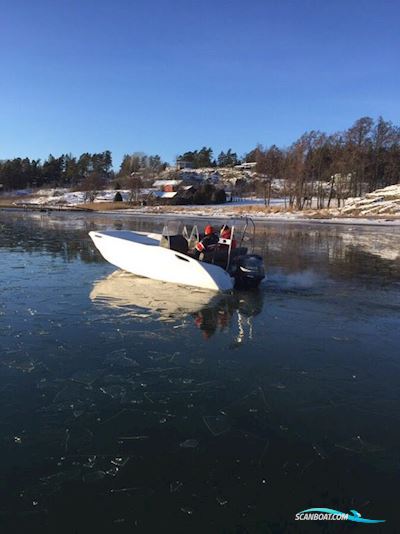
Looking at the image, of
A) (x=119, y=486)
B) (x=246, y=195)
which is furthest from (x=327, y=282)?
(x=246, y=195)

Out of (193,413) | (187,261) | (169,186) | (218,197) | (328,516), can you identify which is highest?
(169,186)

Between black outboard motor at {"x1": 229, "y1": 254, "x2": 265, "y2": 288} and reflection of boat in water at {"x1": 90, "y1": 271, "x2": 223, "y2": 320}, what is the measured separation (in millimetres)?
1163

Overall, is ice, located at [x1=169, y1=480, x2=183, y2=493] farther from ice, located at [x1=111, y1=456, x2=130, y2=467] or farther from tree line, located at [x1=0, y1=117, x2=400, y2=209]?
tree line, located at [x1=0, y1=117, x2=400, y2=209]

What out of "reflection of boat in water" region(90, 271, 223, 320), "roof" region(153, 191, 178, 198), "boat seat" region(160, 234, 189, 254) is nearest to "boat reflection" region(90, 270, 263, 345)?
"reflection of boat in water" region(90, 271, 223, 320)

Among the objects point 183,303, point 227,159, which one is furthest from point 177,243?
point 227,159

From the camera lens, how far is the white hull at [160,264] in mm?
11430

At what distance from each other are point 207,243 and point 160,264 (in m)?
1.42

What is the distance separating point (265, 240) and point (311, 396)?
21319 millimetres

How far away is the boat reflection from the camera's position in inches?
360

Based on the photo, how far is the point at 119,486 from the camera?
407 cm

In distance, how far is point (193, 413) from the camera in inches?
213

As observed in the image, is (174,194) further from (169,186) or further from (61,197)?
(61,197)

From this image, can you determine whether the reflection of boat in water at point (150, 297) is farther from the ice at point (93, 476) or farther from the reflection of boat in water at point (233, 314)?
the ice at point (93, 476)

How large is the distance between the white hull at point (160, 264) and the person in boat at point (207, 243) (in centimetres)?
66
